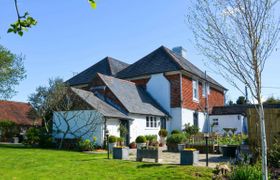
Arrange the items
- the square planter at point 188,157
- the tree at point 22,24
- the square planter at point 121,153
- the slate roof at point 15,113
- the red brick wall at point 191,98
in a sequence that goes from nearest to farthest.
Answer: the tree at point 22,24
the square planter at point 188,157
the square planter at point 121,153
the red brick wall at point 191,98
the slate roof at point 15,113

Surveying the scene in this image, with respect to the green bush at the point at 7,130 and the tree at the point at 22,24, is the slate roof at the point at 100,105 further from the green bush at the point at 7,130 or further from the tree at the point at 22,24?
the tree at the point at 22,24

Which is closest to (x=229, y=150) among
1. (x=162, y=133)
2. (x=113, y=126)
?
(x=113, y=126)

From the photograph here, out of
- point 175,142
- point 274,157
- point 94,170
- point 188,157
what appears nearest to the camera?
point 274,157

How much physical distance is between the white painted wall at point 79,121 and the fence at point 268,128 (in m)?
12.9

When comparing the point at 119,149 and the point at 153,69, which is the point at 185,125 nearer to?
the point at 153,69

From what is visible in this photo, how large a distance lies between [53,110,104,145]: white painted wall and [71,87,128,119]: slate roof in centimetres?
54

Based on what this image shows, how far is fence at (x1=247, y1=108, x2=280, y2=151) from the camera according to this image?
13.8 meters

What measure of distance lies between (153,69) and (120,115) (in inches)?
388

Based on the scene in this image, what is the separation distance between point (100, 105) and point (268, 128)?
14963 millimetres

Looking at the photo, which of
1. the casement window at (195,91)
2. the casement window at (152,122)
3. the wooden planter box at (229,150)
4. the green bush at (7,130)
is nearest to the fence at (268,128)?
the wooden planter box at (229,150)

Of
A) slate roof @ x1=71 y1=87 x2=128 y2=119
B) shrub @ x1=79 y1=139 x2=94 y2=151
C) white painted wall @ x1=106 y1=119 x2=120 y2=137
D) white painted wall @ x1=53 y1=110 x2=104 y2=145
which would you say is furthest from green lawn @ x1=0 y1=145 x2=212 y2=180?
white painted wall @ x1=106 y1=119 x2=120 y2=137

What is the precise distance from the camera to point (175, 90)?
3338 cm

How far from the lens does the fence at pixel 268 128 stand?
545 inches

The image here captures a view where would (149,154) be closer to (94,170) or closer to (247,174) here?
(94,170)
